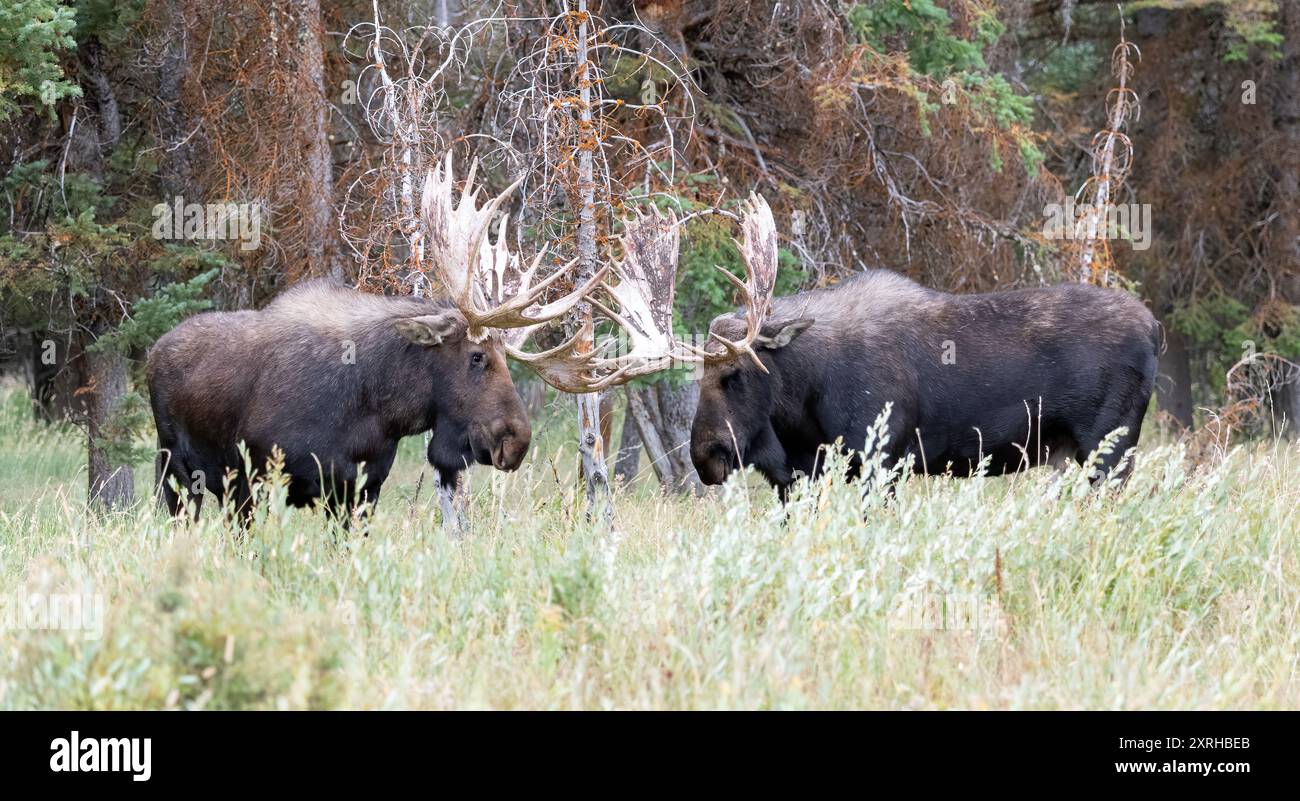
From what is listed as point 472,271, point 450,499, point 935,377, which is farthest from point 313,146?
point 935,377

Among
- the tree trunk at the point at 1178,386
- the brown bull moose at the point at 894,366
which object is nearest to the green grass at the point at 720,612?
the brown bull moose at the point at 894,366

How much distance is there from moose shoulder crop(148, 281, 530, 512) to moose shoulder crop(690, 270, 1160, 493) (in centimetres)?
140

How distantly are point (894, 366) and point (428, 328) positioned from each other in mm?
2981

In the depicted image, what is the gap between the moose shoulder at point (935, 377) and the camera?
9.02 m

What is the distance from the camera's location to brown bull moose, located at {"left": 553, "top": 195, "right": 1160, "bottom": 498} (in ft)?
29.1

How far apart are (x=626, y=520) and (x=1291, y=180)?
10788 mm

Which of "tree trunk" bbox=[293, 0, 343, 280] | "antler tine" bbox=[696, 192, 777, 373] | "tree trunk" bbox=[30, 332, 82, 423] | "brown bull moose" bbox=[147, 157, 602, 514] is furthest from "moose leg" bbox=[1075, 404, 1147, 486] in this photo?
"tree trunk" bbox=[30, 332, 82, 423]

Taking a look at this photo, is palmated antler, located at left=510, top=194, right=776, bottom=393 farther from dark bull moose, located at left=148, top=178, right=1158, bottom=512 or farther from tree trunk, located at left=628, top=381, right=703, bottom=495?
tree trunk, located at left=628, top=381, right=703, bottom=495

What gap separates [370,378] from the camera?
8.73m

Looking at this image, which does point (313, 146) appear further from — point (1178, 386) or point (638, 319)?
point (1178, 386)

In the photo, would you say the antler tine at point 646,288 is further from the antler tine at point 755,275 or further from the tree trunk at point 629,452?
the tree trunk at point 629,452
